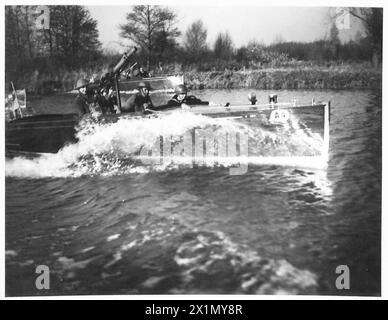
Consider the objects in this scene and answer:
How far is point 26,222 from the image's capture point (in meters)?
2.33

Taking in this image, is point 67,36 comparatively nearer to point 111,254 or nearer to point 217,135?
point 217,135

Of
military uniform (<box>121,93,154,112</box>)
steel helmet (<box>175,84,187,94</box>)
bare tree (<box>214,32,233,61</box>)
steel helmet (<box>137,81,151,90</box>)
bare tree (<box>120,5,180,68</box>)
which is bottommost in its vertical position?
military uniform (<box>121,93,154,112</box>)

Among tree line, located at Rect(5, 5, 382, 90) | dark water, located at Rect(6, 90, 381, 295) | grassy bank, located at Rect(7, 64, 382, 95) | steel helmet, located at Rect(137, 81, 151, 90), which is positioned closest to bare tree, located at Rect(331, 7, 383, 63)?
tree line, located at Rect(5, 5, 382, 90)

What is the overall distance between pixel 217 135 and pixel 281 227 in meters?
0.65

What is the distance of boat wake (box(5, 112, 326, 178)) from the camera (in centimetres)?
239

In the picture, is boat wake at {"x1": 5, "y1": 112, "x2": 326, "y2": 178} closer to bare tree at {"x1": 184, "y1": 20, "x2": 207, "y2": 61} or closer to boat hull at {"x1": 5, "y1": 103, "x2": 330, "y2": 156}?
boat hull at {"x1": 5, "y1": 103, "x2": 330, "y2": 156}

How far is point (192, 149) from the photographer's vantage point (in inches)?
95.0

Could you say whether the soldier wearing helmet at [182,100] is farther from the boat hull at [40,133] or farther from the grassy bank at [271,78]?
the boat hull at [40,133]

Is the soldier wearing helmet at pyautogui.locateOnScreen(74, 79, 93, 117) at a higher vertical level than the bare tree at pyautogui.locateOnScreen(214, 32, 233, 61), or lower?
lower

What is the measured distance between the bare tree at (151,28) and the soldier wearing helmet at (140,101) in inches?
6.5

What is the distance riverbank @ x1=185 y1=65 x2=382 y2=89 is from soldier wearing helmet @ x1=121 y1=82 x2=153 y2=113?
265 millimetres

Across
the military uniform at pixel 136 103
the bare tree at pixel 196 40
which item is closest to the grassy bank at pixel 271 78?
the bare tree at pixel 196 40

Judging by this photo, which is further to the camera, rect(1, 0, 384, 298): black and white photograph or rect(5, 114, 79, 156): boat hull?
rect(5, 114, 79, 156): boat hull

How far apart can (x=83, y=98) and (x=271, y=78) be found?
117 cm
